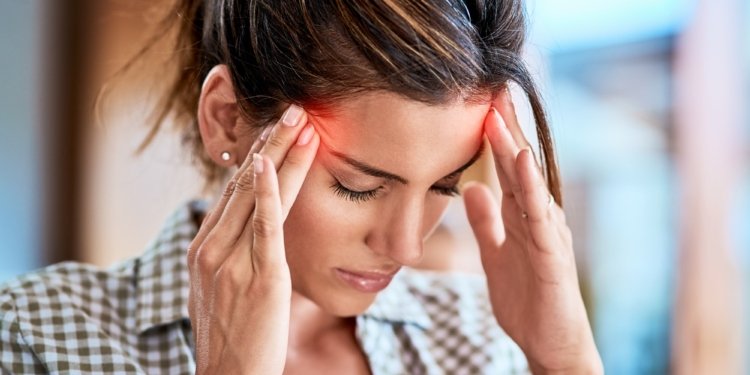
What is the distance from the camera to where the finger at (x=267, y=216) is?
40.6 inches

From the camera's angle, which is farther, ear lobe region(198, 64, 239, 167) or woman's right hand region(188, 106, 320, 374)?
ear lobe region(198, 64, 239, 167)

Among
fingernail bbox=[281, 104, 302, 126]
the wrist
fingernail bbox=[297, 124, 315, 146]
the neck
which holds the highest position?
fingernail bbox=[281, 104, 302, 126]

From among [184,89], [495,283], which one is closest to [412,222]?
[495,283]

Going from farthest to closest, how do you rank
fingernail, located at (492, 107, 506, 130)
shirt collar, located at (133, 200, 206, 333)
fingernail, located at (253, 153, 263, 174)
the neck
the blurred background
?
the blurred background → the neck → shirt collar, located at (133, 200, 206, 333) → fingernail, located at (492, 107, 506, 130) → fingernail, located at (253, 153, 263, 174)

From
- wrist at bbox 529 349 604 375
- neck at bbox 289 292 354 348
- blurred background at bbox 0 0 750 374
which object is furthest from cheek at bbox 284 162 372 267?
blurred background at bbox 0 0 750 374

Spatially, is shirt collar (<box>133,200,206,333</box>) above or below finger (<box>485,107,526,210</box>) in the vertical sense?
below

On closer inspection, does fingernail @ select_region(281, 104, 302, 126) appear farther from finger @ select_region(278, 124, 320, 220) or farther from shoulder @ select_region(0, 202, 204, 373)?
shoulder @ select_region(0, 202, 204, 373)

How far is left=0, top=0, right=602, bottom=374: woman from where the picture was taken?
1.05 meters

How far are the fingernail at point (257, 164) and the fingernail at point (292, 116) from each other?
2.3 inches

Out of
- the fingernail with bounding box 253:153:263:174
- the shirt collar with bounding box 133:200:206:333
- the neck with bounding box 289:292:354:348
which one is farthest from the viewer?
the neck with bounding box 289:292:354:348

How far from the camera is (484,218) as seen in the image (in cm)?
142

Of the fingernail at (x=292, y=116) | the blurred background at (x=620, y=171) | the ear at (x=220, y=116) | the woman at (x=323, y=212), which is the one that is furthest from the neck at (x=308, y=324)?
the blurred background at (x=620, y=171)

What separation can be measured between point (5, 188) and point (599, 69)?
7.01 feet

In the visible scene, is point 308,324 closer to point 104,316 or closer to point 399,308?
point 399,308
